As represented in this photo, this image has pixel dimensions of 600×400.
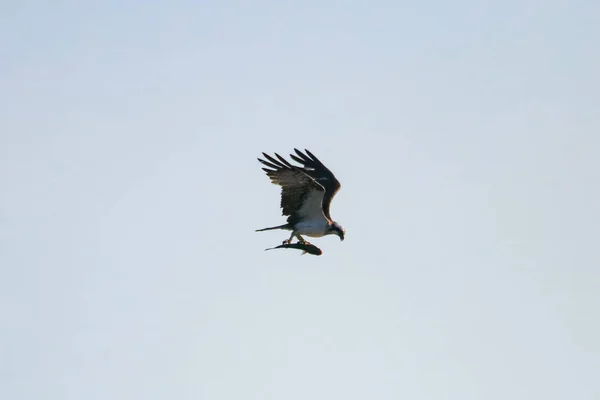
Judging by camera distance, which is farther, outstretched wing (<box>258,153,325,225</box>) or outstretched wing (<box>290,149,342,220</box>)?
outstretched wing (<box>290,149,342,220</box>)

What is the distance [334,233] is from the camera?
30391 millimetres

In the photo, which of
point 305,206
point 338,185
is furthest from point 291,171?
point 338,185

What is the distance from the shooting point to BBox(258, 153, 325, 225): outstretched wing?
93.3 ft

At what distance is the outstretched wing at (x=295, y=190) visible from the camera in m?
28.4

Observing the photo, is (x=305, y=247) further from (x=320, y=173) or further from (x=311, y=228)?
(x=320, y=173)

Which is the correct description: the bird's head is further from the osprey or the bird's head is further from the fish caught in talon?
the fish caught in talon

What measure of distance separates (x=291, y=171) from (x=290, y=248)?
215 centimetres

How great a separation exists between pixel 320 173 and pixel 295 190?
294 cm

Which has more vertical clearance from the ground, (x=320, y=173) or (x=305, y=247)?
(x=320, y=173)

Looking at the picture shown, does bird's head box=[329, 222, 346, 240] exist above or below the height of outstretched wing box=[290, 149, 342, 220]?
below

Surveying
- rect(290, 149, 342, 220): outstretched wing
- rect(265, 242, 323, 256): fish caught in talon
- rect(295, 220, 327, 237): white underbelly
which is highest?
rect(290, 149, 342, 220): outstretched wing

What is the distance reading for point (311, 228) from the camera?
29.9 m

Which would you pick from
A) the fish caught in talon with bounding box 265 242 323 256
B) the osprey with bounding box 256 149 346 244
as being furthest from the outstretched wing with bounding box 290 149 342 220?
the fish caught in talon with bounding box 265 242 323 256

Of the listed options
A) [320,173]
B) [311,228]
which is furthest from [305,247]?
[320,173]
